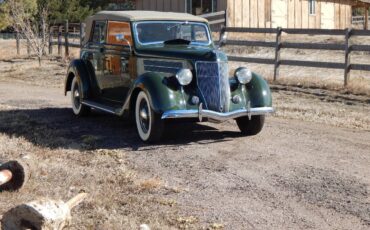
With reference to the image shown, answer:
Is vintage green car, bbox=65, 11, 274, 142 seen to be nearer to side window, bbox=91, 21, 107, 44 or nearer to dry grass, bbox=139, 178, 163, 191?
side window, bbox=91, 21, 107, 44

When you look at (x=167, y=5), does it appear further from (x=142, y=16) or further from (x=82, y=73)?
(x=142, y=16)

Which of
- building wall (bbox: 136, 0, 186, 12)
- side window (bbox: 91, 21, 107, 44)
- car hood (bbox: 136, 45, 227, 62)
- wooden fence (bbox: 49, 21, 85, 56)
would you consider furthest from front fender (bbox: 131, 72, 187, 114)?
building wall (bbox: 136, 0, 186, 12)

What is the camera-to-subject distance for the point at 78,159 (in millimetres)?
6812

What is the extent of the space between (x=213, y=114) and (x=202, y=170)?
122 cm

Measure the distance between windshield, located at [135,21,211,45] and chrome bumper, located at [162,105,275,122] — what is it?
152 cm

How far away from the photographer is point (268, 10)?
29.0 metres

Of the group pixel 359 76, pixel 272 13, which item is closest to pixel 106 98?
pixel 359 76

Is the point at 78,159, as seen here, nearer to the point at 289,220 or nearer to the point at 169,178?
the point at 169,178

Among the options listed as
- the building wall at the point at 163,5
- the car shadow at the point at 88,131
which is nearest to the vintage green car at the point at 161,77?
the car shadow at the point at 88,131

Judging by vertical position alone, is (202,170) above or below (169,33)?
below

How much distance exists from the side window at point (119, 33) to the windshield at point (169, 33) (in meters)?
0.16

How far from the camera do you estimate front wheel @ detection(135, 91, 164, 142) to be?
24.1 feet

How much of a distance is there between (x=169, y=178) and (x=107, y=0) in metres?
33.7

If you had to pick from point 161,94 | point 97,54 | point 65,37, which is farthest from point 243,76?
point 65,37
